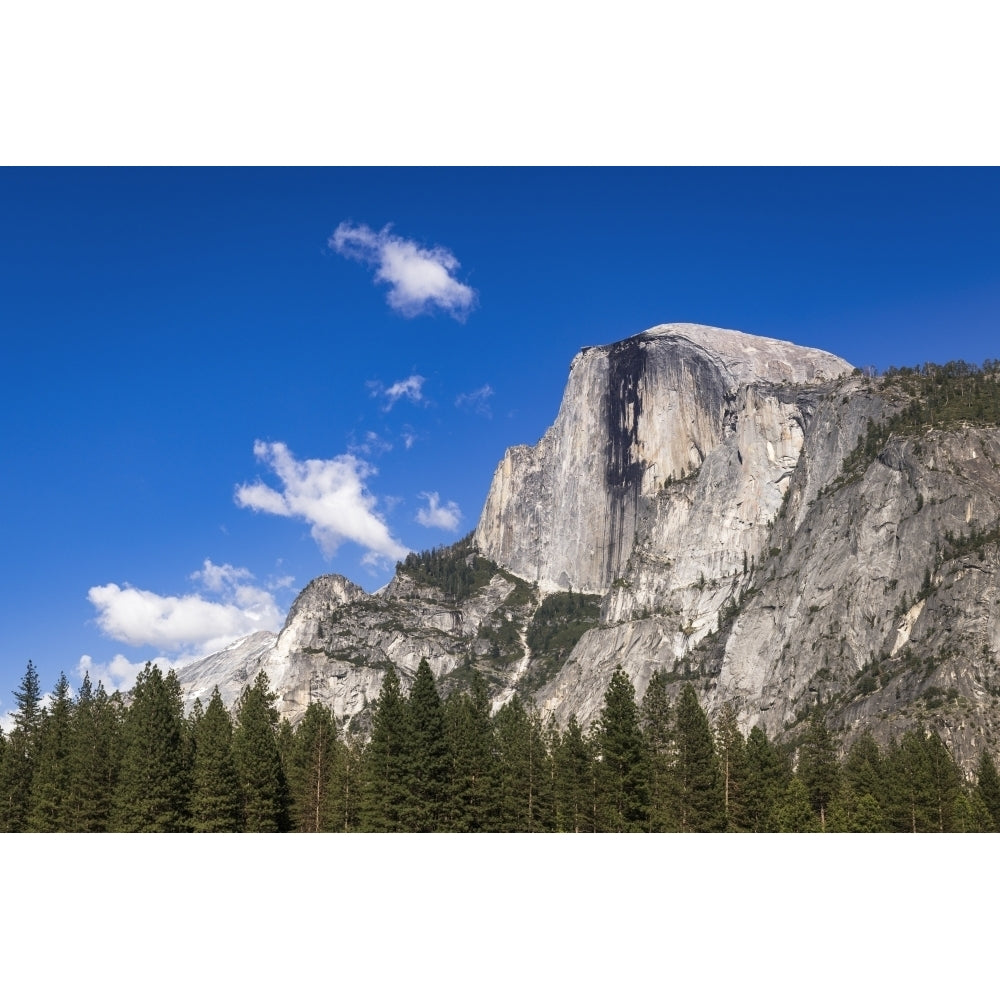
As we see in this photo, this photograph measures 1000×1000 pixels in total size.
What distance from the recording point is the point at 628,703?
6112 cm

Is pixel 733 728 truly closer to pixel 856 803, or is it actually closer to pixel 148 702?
pixel 856 803

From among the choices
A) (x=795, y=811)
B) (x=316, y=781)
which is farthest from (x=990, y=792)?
(x=316, y=781)

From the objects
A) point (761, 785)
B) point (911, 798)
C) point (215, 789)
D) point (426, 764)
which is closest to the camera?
point (426, 764)

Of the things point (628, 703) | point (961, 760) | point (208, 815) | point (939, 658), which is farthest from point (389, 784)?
point (939, 658)

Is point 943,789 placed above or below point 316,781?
below

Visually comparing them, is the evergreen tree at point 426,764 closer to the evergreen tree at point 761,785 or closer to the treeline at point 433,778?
the treeline at point 433,778

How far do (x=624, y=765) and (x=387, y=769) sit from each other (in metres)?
14.5

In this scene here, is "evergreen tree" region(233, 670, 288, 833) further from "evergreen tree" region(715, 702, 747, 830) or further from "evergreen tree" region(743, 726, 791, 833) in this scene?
"evergreen tree" region(743, 726, 791, 833)

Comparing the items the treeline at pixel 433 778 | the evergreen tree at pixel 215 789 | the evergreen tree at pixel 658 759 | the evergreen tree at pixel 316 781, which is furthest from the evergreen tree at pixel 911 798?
the evergreen tree at pixel 215 789

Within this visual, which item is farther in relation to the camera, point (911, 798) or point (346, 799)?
point (911, 798)

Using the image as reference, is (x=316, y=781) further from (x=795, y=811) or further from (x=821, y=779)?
(x=821, y=779)

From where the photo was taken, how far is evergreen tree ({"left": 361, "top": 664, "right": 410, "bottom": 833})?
57.5 meters

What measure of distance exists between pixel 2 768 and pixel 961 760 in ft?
450

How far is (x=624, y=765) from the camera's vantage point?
6081 centimetres
